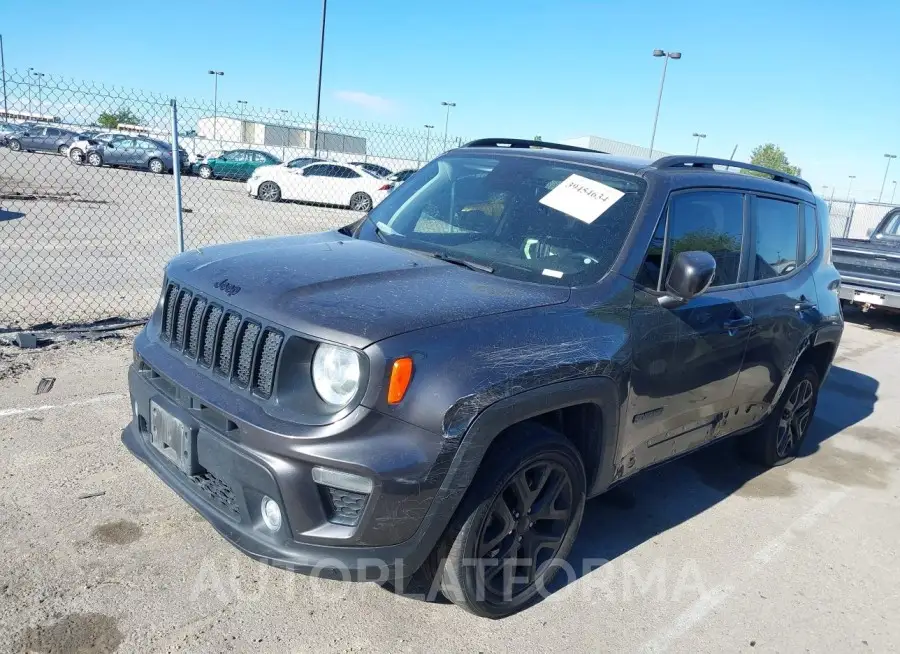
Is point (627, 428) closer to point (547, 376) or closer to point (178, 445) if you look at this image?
point (547, 376)

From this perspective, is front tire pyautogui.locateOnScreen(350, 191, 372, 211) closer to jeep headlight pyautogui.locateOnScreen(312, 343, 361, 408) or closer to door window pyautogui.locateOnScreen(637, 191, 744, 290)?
door window pyautogui.locateOnScreen(637, 191, 744, 290)

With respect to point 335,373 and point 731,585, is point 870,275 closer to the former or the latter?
point 731,585

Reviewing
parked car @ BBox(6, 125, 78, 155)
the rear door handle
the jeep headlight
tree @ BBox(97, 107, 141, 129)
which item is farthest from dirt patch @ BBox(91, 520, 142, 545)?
parked car @ BBox(6, 125, 78, 155)

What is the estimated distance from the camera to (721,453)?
521cm

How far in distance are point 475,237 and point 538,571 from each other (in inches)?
62.8

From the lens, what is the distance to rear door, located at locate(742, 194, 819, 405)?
13.0ft

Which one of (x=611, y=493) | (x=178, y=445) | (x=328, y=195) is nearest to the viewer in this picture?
(x=178, y=445)

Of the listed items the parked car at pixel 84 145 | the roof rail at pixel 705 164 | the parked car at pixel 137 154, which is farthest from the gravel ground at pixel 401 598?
the parked car at pixel 137 154

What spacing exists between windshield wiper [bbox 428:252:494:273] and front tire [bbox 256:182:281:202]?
1920cm

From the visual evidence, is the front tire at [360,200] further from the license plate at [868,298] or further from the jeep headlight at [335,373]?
the jeep headlight at [335,373]

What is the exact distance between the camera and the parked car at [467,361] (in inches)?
92.8

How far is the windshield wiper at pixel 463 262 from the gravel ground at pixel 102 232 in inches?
172

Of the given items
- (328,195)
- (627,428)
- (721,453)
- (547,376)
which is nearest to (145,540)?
(547,376)

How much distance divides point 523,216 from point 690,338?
992 millimetres
